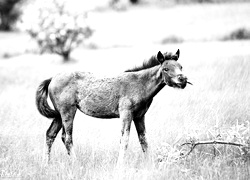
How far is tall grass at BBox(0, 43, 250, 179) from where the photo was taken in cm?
545

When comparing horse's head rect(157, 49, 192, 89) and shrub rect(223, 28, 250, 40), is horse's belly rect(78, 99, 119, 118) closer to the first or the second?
horse's head rect(157, 49, 192, 89)

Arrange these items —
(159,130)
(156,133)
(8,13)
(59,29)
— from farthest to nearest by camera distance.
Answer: (8,13), (59,29), (159,130), (156,133)

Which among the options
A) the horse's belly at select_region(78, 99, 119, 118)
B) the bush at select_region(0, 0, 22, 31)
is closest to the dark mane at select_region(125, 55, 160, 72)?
the horse's belly at select_region(78, 99, 119, 118)

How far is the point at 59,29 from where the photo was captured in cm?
1948

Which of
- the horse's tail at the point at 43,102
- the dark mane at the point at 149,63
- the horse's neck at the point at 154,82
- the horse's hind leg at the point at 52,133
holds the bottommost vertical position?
the horse's hind leg at the point at 52,133

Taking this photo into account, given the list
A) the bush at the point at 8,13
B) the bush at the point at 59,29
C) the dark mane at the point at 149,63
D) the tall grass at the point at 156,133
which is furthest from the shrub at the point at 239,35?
the bush at the point at 8,13

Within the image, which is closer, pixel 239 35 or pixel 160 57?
pixel 160 57

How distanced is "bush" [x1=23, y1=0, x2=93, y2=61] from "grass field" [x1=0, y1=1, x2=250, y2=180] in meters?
4.85

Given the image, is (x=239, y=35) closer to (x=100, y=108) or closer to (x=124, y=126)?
(x=100, y=108)

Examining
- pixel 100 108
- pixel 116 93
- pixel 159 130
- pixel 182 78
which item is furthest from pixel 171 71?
pixel 159 130

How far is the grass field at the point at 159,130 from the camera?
5.46 meters

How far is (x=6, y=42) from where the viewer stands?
27594mm

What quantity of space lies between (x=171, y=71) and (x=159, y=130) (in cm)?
226

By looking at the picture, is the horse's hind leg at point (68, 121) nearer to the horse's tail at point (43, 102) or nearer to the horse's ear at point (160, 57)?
the horse's tail at point (43, 102)
